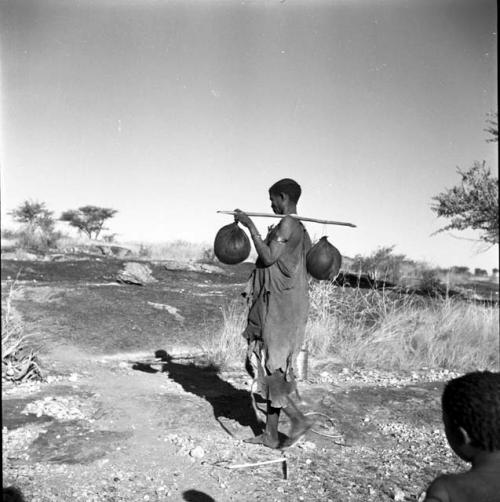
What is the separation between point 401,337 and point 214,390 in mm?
2836

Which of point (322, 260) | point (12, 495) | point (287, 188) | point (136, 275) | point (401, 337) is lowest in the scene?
point (12, 495)

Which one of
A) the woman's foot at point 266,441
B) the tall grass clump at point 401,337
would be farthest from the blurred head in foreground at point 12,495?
the tall grass clump at point 401,337

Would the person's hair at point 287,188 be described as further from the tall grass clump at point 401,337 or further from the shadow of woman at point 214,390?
the tall grass clump at point 401,337

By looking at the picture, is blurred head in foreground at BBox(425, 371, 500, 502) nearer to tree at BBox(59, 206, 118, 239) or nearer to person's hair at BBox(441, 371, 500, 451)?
person's hair at BBox(441, 371, 500, 451)

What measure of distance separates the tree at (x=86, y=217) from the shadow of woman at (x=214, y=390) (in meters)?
27.6

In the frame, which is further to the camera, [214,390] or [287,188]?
[214,390]

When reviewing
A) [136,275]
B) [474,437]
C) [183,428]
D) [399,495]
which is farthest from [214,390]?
[136,275]

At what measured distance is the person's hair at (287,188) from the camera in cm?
393

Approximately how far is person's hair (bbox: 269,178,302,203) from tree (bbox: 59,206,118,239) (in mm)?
30528

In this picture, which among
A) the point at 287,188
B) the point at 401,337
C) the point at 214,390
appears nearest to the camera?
the point at 287,188

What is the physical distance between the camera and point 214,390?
5551 millimetres

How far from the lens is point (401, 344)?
23.5 ft

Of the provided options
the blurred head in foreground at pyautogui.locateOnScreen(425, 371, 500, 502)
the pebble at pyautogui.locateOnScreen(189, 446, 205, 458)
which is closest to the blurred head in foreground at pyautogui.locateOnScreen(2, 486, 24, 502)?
the pebble at pyautogui.locateOnScreen(189, 446, 205, 458)

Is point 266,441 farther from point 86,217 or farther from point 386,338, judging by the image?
point 86,217
